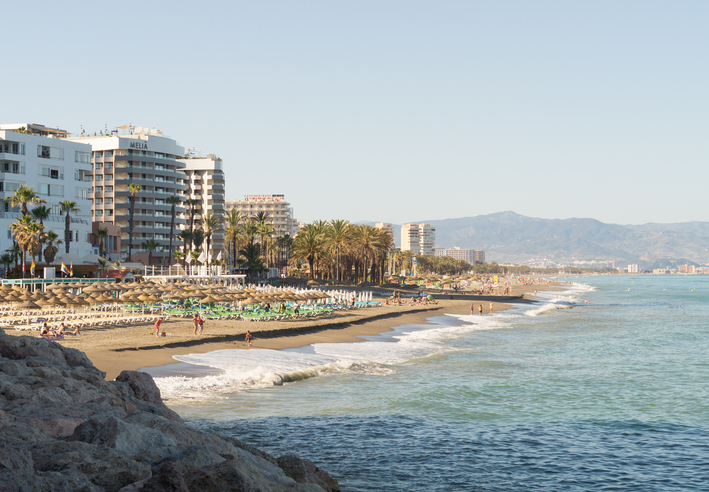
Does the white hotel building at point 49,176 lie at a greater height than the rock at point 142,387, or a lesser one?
greater

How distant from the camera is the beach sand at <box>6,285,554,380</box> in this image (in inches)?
1129

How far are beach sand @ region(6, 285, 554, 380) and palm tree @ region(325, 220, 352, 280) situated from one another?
44080 mm

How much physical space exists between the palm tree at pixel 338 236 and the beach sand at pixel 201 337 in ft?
145

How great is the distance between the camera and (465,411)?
2150 centimetres

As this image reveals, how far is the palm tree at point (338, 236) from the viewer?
10394 cm

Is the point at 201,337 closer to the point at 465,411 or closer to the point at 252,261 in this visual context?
the point at 465,411

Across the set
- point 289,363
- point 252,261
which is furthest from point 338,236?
point 289,363

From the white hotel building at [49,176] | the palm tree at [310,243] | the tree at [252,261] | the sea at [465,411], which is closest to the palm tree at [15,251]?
the white hotel building at [49,176]

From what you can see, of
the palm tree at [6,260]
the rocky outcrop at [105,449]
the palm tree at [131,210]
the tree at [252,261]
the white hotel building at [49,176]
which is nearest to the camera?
the rocky outcrop at [105,449]

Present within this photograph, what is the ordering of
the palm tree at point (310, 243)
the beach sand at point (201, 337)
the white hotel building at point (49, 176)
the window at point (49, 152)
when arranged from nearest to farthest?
the beach sand at point (201, 337) < the white hotel building at point (49, 176) < the window at point (49, 152) < the palm tree at point (310, 243)

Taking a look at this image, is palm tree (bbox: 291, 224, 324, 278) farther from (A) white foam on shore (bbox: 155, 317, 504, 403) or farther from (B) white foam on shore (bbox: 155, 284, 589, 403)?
(A) white foam on shore (bbox: 155, 317, 504, 403)

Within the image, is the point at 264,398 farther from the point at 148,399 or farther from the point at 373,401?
the point at 148,399

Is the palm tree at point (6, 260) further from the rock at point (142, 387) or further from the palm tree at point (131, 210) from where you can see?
the rock at point (142, 387)

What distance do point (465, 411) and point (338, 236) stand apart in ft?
274
